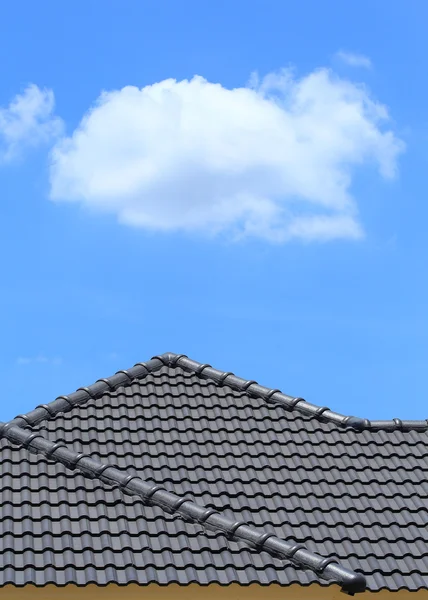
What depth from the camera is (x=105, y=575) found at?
424 inches

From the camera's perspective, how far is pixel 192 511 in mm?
12031

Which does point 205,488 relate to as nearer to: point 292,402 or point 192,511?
point 192,511

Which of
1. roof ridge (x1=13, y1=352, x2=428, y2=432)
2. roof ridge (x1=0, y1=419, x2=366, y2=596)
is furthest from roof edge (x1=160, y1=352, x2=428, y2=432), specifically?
roof ridge (x1=0, y1=419, x2=366, y2=596)

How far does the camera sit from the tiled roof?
36.7 feet

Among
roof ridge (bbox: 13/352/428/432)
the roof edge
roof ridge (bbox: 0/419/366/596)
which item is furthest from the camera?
the roof edge

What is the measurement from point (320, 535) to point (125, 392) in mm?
4560

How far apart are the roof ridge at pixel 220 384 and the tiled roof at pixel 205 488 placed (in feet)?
0.08

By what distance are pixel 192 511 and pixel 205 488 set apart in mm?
910

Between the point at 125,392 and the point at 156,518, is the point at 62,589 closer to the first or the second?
the point at 156,518

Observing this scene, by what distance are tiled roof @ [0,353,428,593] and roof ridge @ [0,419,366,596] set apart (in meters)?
0.02

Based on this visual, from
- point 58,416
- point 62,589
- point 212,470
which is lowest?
point 62,589

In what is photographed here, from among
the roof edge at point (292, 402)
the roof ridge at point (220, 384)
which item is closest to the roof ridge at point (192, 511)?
the roof ridge at point (220, 384)

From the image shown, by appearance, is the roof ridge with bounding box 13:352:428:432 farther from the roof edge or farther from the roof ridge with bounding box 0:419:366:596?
the roof ridge with bounding box 0:419:366:596

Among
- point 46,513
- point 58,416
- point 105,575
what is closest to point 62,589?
point 105,575
